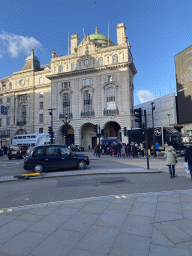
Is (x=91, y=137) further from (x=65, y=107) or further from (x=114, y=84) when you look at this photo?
(x=114, y=84)

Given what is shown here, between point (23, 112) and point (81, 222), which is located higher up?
point (23, 112)

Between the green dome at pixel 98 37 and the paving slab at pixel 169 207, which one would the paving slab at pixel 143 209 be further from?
the green dome at pixel 98 37

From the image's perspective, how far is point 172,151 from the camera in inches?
384

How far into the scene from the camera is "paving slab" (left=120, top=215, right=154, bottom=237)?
3882mm

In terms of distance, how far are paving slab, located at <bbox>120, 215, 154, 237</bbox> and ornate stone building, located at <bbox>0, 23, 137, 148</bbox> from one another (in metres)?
31.6

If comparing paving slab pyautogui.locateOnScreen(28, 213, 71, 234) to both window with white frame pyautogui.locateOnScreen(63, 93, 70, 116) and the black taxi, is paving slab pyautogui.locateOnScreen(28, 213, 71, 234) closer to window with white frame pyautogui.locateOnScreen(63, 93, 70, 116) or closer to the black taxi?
the black taxi

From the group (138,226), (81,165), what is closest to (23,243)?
(138,226)

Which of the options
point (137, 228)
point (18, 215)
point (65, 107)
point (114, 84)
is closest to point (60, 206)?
point (18, 215)

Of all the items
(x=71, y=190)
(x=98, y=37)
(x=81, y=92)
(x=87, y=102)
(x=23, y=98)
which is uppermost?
(x=98, y=37)

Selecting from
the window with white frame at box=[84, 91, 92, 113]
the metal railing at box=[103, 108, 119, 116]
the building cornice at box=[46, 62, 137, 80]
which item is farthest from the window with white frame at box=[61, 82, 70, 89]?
the metal railing at box=[103, 108, 119, 116]

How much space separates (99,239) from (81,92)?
134ft

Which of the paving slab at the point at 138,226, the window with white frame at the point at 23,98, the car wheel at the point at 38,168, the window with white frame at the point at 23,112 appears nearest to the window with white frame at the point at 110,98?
the window with white frame at the point at 23,98

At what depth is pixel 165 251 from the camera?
3.20 metres

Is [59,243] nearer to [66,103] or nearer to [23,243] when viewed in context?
[23,243]
